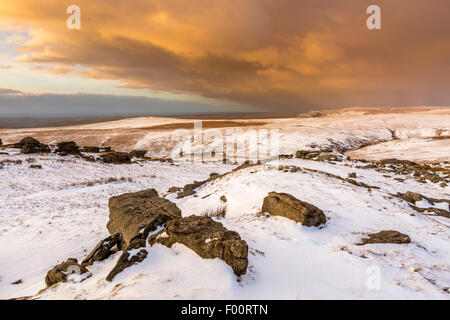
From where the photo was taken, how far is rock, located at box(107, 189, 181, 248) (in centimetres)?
864

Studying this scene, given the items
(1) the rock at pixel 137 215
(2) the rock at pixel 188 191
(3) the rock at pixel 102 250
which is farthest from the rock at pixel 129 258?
(2) the rock at pixel 188 191

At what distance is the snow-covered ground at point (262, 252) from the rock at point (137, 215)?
122cm

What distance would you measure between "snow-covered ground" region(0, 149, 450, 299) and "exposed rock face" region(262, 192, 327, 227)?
0.32m

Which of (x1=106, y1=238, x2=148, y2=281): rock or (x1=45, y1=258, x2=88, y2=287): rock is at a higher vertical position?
(x1=106, y1=238, x2=148, y2=281): rock

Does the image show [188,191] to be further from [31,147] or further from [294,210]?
[31,147]

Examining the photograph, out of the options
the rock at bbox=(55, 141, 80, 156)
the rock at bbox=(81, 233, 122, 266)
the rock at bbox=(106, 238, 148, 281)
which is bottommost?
the rock at bbox=(81, 233, 122, 266)

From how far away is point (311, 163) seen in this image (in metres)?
28.0

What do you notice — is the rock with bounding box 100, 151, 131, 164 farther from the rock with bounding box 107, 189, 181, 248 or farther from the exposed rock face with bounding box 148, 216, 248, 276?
the exposed rock face with bounding box 148, 216, 248, 276

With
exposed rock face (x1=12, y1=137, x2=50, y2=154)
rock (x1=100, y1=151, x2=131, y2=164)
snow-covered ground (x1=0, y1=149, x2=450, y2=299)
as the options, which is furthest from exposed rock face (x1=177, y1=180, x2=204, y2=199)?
exposed rock face (x1=12, y1=137, x2=50, y2=154)

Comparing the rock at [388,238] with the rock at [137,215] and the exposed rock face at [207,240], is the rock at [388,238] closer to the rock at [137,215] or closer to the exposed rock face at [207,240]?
the exposed rock face at [207,240]

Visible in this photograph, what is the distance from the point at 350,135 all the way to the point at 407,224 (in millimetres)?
76583

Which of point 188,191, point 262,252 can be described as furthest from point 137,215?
point 188,191

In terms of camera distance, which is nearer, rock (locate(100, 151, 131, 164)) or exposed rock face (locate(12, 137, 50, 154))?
exposed rock face (locate(12, 137, 50, 154))
